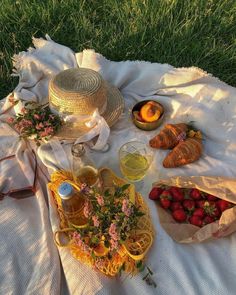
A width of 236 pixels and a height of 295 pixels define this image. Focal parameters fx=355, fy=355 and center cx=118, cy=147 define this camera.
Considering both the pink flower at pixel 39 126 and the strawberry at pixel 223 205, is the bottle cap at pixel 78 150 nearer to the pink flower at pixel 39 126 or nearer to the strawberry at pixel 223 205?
the pink flower at pixel 39 126

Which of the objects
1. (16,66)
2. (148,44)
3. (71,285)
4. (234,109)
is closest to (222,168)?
(234,109)

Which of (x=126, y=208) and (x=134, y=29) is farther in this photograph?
(x=134, y=29)

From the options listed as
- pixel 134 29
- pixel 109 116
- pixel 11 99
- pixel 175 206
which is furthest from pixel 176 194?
pixel 134 29

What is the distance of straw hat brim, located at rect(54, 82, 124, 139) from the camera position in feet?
8.17

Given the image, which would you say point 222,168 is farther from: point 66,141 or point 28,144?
point 28,144

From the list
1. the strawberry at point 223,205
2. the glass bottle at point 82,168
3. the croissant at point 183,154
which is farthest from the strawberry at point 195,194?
the glass bottle at point 82,168

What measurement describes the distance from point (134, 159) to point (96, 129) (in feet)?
1.14

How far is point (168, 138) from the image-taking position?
8.14 ft

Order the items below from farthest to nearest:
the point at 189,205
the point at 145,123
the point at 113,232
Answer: the point at 145,123 < the point at 189,205 < the point at 113,232

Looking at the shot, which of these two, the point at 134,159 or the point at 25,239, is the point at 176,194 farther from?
the point at 25,239

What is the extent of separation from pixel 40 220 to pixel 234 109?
5.31ft

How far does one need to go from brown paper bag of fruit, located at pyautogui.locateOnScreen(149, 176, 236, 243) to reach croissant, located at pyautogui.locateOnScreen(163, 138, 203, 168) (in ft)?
0.54

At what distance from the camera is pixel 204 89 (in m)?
2.72

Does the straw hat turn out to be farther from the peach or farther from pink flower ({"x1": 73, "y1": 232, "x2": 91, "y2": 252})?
pink flower ({"x1": 73, "y1": 232, "x2": 91, "y2": 252})
